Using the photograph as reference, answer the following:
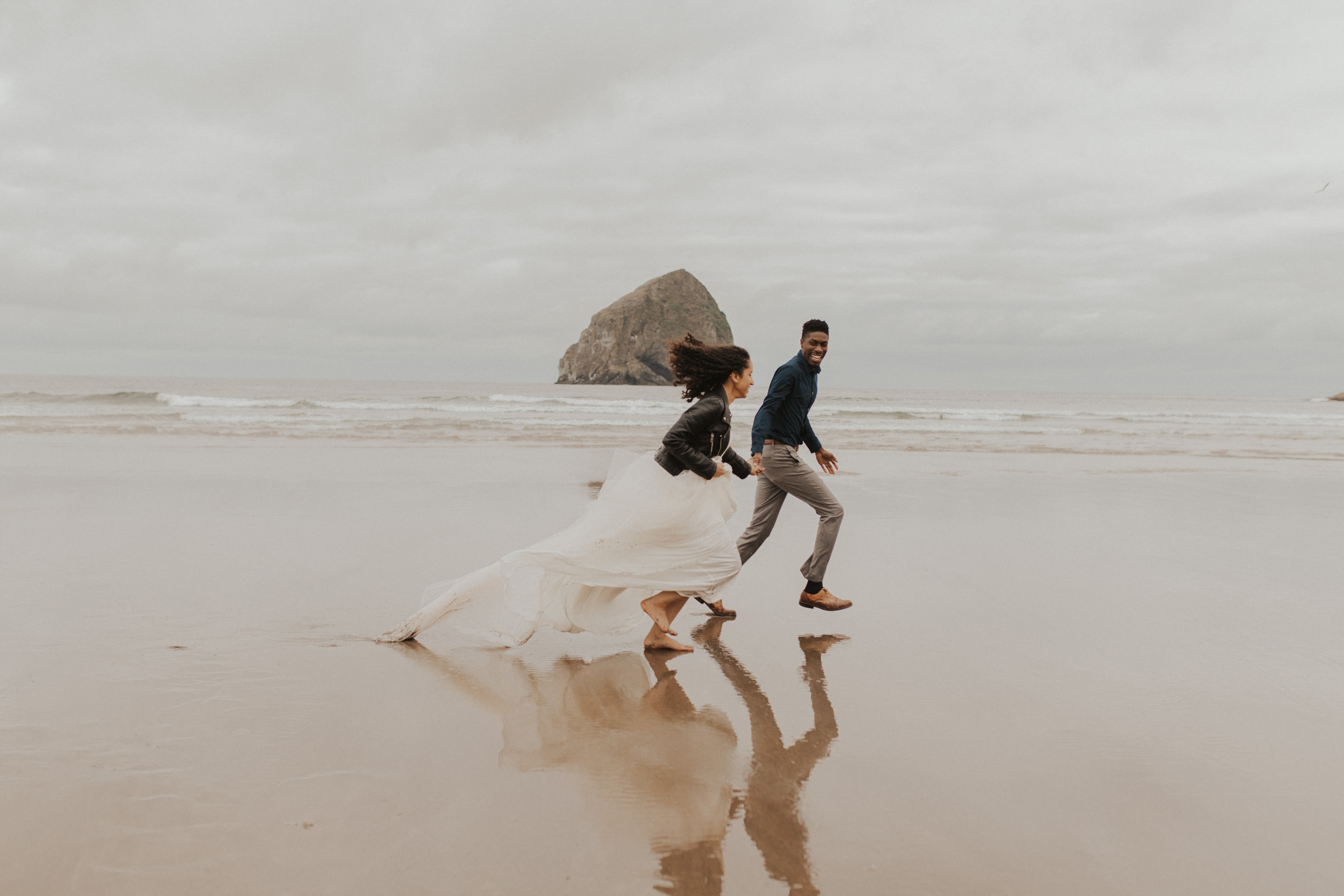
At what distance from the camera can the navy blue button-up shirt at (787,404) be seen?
231 inches

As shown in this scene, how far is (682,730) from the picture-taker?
3617 mm

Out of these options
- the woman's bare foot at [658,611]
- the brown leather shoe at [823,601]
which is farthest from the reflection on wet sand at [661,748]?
the brown leather shoe at [823,601]

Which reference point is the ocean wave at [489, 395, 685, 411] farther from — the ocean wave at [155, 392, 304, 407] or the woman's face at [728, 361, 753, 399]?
the woman's face at [728, 361, 753, 399]

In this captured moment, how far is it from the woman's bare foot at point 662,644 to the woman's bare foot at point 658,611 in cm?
2

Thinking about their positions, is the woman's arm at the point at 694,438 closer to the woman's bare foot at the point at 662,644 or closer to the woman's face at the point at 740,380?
the woman's face at the point at 740,380

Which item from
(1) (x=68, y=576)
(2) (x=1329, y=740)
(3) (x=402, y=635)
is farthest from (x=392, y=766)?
(1) (x=68, y=576)

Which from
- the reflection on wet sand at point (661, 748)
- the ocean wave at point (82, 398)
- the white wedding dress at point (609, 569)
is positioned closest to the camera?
the reflection on wet sand at point (661, 748)

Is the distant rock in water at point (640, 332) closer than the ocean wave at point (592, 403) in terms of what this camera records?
No

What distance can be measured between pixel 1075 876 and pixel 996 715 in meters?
1.32

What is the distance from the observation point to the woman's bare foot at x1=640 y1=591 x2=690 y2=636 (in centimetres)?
474

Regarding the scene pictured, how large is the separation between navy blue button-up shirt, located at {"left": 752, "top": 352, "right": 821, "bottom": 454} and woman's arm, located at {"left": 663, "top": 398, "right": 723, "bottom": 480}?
1.14 meters

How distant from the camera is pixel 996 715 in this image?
3.79 meters

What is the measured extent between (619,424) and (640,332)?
9551cm

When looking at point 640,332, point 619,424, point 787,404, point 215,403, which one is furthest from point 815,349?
point 640,332
